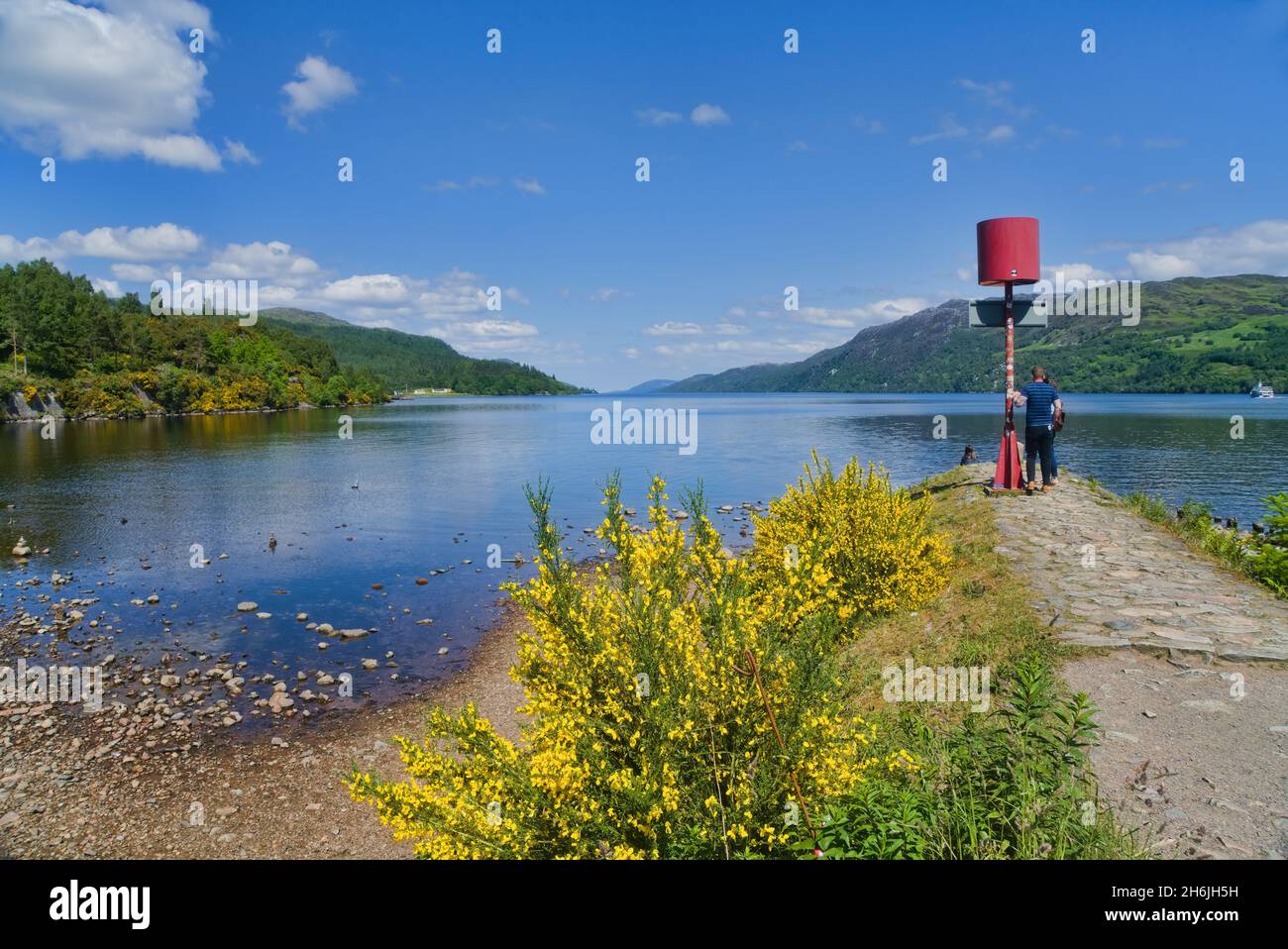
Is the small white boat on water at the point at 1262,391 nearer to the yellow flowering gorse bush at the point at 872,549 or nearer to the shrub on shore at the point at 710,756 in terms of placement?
the yellow flowering gorse bush at the point at 872,549

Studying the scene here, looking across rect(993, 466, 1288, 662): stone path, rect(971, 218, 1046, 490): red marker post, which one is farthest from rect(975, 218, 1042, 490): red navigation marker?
rect(993, 466, 1288, 662): stone path

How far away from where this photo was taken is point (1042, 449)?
17.7 metres

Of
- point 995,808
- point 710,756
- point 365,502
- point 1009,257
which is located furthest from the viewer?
point 365,502

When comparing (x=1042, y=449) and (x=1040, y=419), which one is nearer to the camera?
(x=1040, y=419)

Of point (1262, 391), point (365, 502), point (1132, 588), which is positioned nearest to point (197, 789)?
point (1132, 588)

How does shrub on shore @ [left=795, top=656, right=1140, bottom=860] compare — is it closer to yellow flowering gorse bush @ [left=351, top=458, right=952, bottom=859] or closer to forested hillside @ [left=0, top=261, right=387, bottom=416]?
yellow flowering gorse bush @ [left=351, top=458, right=952, bottom=859]

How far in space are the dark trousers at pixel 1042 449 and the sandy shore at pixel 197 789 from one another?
45.4ft

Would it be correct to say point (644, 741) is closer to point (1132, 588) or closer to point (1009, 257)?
point (1132, 588)

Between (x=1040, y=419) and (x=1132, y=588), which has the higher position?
(x=1040, y=419)

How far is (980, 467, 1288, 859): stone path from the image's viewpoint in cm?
546

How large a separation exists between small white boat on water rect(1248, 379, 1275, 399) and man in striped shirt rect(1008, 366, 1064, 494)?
162m

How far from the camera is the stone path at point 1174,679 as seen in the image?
546cm

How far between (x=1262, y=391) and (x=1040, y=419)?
166517 mm

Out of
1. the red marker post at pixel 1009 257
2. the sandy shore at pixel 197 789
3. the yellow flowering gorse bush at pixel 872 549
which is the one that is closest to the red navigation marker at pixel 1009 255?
the red marker post at pixel 1009 257
